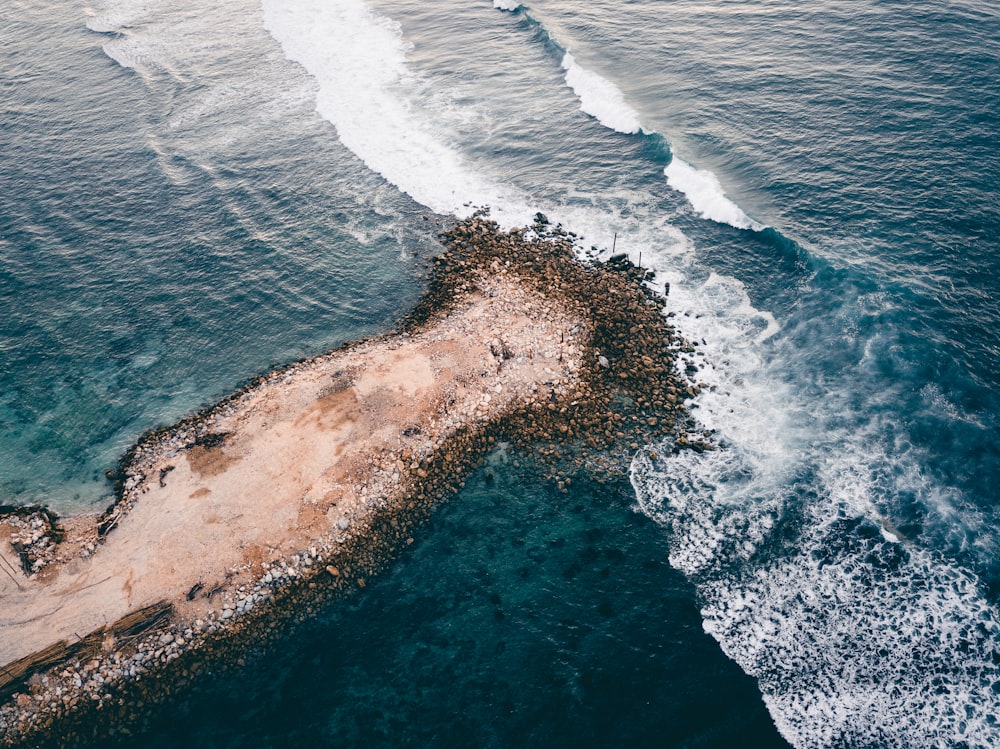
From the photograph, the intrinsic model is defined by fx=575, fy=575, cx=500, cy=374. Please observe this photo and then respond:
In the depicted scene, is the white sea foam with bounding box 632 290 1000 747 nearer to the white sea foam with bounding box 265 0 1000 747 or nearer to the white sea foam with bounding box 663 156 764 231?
the white sea foam with bounding box 265 0 1000 747

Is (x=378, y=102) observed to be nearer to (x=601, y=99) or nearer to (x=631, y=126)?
(x=601, y=99)

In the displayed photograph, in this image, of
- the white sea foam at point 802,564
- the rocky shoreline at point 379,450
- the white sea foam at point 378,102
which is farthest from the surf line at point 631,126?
the white sea foam at point 378,102

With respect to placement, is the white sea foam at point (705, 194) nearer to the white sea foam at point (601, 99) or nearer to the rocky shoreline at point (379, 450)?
the white sea foam at point (601, 99)

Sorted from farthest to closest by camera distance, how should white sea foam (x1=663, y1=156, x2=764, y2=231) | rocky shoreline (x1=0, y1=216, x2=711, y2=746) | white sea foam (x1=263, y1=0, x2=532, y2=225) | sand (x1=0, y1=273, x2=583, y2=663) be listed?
white sea foam (x1=263, y1=0, x2=532, y2=225) < white sea foam (x1=663, y1=156, x2=764, y2=231) < sand (x1=0, y1=273, x2=583, y2=663) < rocky shoreline (x1=0, y1=216, x2=711, y2=746)

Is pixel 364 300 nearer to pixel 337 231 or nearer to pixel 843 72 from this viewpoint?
pixel 337 231

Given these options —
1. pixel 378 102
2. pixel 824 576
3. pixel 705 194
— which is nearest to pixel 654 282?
pixel 705 194

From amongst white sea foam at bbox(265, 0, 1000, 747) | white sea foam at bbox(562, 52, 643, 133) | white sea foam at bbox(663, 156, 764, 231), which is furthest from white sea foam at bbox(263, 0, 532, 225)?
white sea foam at bbox(265, 0, 1000, 747)

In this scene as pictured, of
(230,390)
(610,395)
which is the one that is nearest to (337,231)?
(230,390)
